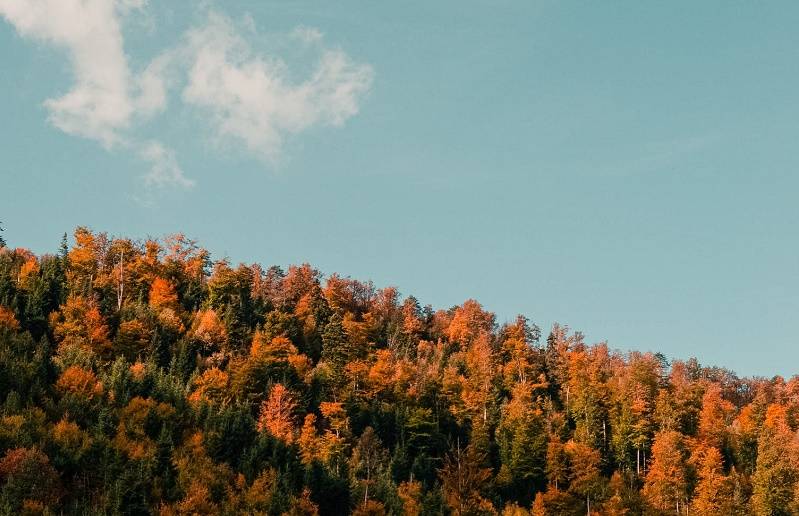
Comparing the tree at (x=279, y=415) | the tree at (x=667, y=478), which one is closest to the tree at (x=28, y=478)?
the tree at (x=279, y=415)

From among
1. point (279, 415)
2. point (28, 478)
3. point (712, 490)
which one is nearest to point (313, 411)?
point (279, 415)

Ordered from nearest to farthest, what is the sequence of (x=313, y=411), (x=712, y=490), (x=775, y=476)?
(x=712, y=490)
(x=775, y=476)
(x=313, y=411)

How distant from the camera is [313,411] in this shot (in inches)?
4653

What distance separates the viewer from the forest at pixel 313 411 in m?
87.0

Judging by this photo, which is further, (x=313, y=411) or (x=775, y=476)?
(x=313, y=411)

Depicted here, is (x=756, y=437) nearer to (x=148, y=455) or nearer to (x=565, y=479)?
(x=565, y=479)

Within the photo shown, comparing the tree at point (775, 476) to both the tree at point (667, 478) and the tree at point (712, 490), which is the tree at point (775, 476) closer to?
the tree at point (712, 490)

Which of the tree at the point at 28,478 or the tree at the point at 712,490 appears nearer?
the tree at the point at 28,478

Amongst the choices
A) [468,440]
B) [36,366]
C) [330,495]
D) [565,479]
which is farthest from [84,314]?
[565,479]

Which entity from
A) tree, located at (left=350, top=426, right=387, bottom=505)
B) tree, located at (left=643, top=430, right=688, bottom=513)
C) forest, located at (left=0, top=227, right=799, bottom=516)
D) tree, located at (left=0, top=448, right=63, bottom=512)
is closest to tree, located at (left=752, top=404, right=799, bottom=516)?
forest, located at (left=0, top=227, right=799, bottom=516)

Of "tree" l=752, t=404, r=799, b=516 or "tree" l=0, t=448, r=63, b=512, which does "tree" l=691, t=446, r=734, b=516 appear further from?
"tree" l=0, t=448, r=63, b=512

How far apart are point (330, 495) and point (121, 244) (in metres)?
67.2

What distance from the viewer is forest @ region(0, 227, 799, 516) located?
285 feet

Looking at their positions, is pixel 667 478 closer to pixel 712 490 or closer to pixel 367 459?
pixel 712 490
